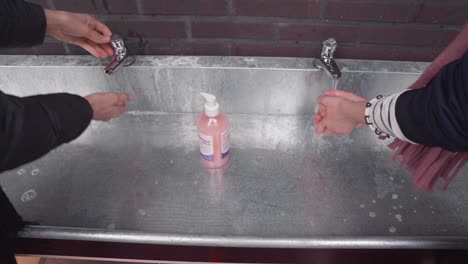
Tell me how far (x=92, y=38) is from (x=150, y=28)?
7.0 inches

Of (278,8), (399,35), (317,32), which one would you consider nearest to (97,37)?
(278,8)

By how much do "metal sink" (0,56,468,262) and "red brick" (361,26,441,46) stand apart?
69 millimetres

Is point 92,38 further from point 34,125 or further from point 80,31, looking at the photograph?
point 34,125

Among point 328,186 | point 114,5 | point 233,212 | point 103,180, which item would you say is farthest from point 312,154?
point 114,5

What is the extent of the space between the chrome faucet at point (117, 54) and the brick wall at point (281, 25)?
0.32 ft

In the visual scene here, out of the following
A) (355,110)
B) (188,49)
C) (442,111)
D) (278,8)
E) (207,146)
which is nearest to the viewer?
(442,111)

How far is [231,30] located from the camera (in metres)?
0.98

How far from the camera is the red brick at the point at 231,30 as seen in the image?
968 millimetres

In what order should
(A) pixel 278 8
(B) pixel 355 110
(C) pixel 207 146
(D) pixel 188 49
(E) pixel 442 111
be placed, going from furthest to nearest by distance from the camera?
(D) pixel 188 49, (A) pixel 278 8, (C) pixel 207 146, (B) pixel 355 110, (E) pixel 442 111

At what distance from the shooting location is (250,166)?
0.90m

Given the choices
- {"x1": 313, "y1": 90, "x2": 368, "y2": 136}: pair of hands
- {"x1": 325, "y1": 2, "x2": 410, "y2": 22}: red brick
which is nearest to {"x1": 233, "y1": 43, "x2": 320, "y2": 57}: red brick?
{"x1": 325, "y1": 2, "x2": 410, "y2": 22}: red brick

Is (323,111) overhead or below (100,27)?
below

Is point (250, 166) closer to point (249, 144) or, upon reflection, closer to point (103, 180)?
point (249, 144)

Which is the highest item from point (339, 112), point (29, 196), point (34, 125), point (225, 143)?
point (34, 125)
